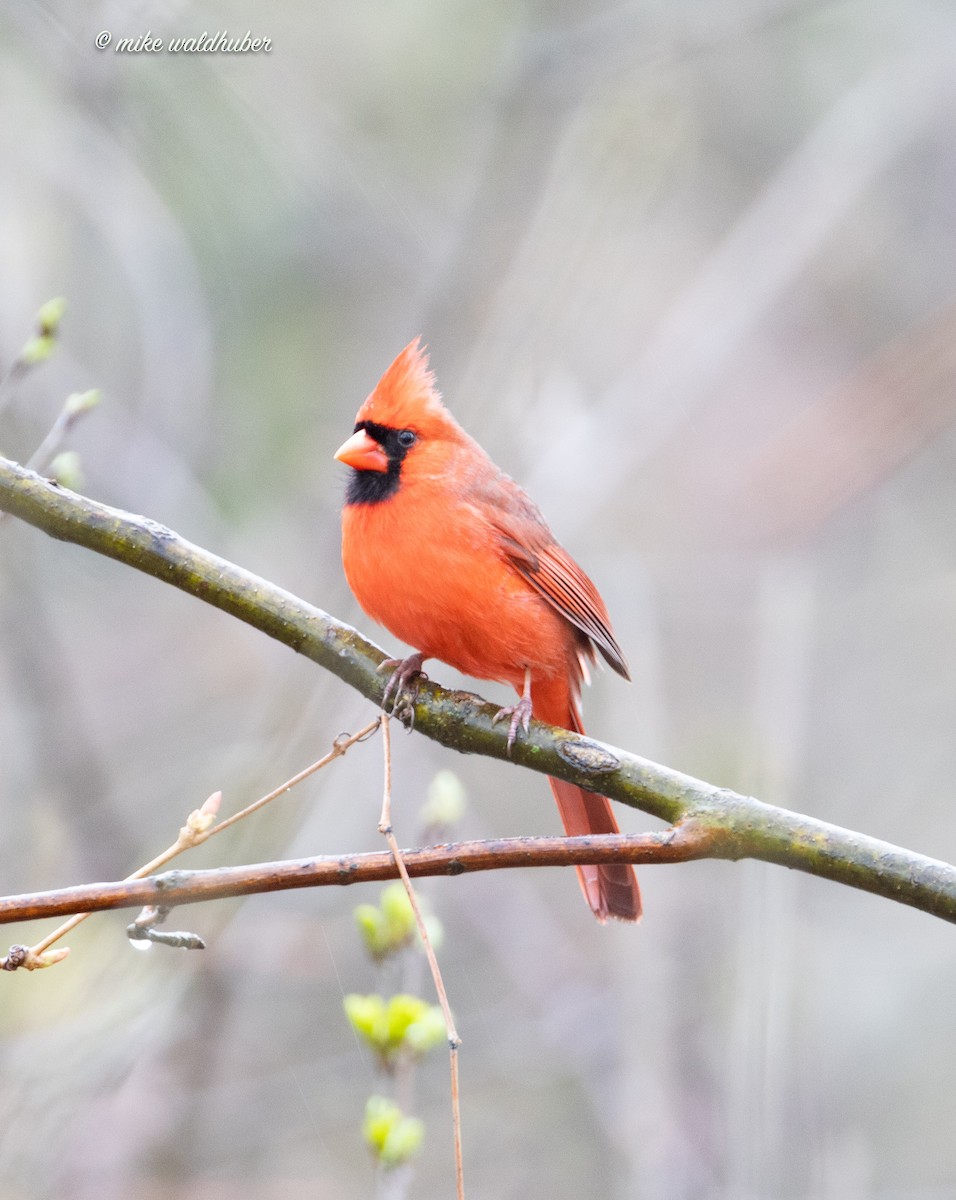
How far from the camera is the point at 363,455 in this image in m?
3.26

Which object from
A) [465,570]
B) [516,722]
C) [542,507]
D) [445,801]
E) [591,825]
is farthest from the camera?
[542,507]

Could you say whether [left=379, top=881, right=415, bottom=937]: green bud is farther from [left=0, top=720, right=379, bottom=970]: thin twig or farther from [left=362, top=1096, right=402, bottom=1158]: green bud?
[left=0, top=720, right=379, bottom=970]: thin twig

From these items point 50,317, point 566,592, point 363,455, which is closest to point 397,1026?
point 566,592

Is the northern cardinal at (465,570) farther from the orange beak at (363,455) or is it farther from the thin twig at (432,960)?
the thin twig at (432,960)

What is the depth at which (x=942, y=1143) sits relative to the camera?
5.69 metres

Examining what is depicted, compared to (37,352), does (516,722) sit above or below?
below

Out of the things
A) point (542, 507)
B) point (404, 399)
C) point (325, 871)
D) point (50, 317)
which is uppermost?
point (542, 507)

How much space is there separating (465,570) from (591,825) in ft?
2.25

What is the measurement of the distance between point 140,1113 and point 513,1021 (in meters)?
1.67

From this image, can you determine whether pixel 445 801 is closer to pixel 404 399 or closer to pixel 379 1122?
pixel 379 1122

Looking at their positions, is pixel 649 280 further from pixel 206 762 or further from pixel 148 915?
pixel 148 915

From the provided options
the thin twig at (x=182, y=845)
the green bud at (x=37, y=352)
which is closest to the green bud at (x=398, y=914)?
the thin twig at (x=182, y=845)

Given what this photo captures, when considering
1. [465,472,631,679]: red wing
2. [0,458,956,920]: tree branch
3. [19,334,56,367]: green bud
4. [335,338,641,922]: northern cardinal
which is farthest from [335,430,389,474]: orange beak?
[0,458,956,920]: tree branch

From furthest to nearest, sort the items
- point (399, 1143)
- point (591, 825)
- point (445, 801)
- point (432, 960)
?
1. point (591, 825)
2. point (445, 801)
3. point (399, 1143)
4. point (432, 960)
